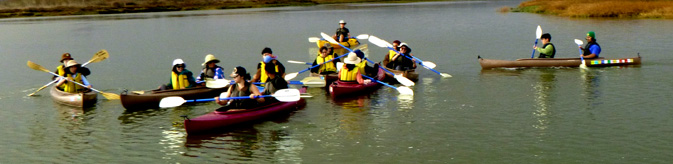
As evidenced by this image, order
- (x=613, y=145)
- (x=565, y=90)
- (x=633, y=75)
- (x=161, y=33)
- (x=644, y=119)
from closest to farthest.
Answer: (x=613, y=145), (x=644, y=119), (x=565, y=90), (x=633, y=75), (x=161, y=33)

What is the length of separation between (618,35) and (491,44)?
629 centimetres

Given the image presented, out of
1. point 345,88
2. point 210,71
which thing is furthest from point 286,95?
point 210,71

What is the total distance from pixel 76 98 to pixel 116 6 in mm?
80940

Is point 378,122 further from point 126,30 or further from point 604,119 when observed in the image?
point 126,30

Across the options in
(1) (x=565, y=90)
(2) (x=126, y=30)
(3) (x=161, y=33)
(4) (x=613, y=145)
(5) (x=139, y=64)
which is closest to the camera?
(4) (x=613, y=145)

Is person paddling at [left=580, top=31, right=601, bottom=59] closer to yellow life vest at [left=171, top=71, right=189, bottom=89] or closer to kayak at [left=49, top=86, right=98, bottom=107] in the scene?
yellow life vest at [left=171, top=71, right=189, bottom=89]

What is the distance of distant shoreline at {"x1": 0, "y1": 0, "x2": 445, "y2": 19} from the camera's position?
82.6 meters

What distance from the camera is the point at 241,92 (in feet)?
45.8

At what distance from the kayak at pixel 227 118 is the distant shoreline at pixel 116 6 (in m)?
70.4

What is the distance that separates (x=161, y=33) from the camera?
4522 centimetres

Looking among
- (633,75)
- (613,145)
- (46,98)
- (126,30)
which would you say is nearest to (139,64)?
(46,98)

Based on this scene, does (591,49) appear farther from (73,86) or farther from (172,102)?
(73,86)

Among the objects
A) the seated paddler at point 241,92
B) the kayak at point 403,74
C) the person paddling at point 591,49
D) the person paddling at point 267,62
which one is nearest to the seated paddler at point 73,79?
the person paddling at point 267,62

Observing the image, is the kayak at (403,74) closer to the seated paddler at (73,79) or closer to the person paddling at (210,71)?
the person paddling at (210,71)
